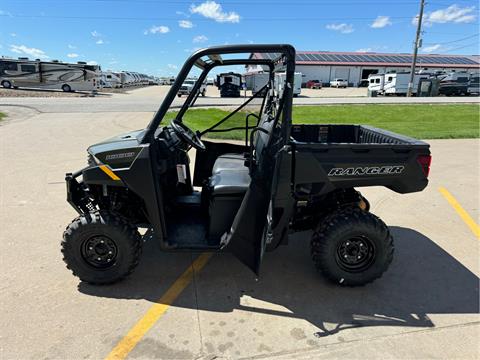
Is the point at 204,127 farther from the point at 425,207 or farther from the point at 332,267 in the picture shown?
the point at 425,207

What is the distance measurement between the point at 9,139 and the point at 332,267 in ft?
33.0

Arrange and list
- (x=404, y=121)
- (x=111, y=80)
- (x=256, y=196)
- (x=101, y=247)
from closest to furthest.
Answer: (x=256, y=196), (x=101, y=247), (x=404, y=121), (x=111, y=80)

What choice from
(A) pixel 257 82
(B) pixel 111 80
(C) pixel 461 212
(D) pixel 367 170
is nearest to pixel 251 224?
(D) pixel 367 170

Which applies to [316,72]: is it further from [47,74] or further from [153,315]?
[153,315]

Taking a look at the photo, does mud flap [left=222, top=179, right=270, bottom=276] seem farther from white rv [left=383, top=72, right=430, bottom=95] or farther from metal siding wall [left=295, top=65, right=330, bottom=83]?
metal siding wall [left=295, top=65, right=330, bottom=83]

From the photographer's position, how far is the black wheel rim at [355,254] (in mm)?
3088

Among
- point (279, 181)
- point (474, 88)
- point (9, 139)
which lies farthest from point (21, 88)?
point (474, 88)

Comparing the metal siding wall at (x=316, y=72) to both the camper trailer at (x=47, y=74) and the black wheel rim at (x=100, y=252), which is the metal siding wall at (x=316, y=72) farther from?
the black wheel rim at (x=100, y=252)

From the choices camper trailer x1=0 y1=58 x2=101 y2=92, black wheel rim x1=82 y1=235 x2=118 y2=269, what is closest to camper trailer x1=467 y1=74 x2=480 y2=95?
camper trailer x1=0 y1=58 x2=101 y2=92

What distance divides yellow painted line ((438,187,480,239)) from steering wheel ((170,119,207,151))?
3.47 meters

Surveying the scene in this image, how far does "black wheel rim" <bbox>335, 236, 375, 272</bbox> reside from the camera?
122 inches

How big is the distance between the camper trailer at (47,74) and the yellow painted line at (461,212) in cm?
3548

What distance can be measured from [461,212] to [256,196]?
3698 mm

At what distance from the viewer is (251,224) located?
2.75 metres
